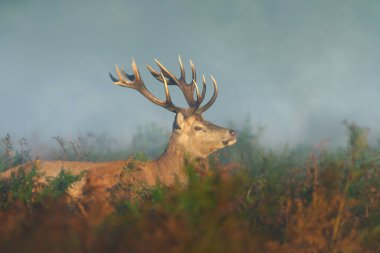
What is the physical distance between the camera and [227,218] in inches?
109

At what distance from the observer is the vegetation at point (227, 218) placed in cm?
238

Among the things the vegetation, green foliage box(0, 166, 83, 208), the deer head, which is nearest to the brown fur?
the deer head

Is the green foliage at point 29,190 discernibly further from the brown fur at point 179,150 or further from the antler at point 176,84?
the antler at point 176,84

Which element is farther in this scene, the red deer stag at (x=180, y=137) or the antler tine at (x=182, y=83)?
the antler tine at (x=182, y=83)

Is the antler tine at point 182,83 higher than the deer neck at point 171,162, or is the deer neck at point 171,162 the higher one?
the antler tine at point 182,83

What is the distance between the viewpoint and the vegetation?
2379 mm

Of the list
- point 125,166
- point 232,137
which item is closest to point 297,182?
point 125,166

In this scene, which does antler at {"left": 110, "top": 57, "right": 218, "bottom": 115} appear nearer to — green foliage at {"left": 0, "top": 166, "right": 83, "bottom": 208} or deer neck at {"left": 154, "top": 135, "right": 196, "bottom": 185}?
deer neck at {"left": 154, "top": 135, "right": 196, "bottom": 185}

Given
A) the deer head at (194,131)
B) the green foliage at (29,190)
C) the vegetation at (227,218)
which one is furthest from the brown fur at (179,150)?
the vegetation at (227,218)

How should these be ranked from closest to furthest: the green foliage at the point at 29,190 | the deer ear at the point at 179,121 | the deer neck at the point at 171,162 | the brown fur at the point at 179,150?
1. the green foliage at the point at 29,190
2. the brown fur at the point at 179,150
3. the deer neck at the point at 171,162
4. the deer ear at the point at 179,121

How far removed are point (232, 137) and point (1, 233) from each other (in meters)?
6.25

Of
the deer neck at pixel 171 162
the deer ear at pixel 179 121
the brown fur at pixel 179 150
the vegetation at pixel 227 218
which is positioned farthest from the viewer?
the deer ear at pixel 179 121

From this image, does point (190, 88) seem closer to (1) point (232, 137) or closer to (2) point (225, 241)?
(1) point (232, 137)

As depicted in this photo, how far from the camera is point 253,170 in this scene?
5504 mm
